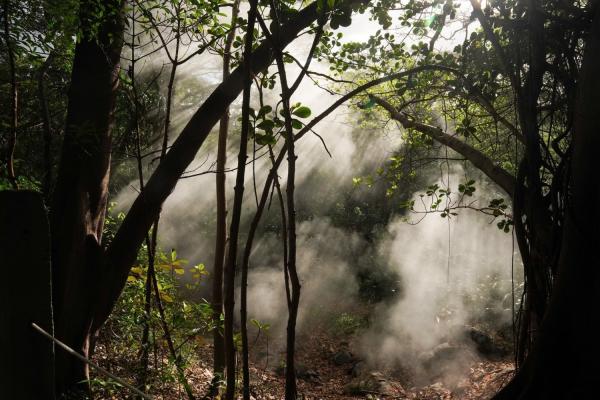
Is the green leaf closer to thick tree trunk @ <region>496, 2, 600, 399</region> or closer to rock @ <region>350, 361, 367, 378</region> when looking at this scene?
thick tree trunk @ <region>496, 2, 600, 399</region>

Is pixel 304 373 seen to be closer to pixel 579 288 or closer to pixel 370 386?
pixel 370 386

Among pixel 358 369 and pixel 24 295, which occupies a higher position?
pixel 24 295

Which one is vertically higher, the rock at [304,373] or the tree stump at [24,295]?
the tree stump at [24,295]

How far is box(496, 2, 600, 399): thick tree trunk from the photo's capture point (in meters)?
1.25

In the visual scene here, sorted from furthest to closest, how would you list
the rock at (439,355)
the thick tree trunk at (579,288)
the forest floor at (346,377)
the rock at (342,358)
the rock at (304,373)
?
the rock at (342,358), the rock at (304,373), the rock at (439,355), the forest floor at (346,377), the thick tree trunk at (579,288)

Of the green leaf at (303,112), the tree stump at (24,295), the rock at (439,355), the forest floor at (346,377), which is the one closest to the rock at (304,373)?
the forest floor at (346,377)

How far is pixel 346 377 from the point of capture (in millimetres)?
7469

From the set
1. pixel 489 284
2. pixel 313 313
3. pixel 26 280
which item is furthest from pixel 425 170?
pixel 26 280

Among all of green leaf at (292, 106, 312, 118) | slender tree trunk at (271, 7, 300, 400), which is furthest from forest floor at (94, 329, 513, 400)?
green leaf at (292, 106, 312, 118)

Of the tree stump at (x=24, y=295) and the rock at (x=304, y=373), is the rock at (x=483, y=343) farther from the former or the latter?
the tree stump at (x=24, y=295)

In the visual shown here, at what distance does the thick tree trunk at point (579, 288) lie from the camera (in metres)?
1.25

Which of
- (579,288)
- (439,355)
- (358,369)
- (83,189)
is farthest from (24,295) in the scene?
(439,355)

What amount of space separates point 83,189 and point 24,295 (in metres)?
1.82

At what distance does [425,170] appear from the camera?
11.9m
